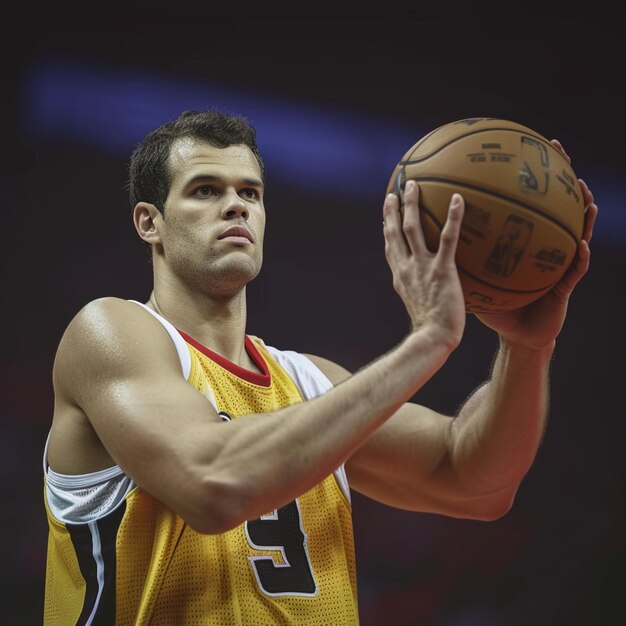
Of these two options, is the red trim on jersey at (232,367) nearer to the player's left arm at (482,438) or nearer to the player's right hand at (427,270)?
the player's left arm at (482,438)

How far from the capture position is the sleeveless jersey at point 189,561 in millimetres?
2031

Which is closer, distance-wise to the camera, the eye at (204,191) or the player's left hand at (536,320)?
the player's left hand at (536,320)

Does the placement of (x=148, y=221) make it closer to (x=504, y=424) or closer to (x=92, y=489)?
(x=92, y=489)

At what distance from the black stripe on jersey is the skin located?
139 mm

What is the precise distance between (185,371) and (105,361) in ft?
0.81

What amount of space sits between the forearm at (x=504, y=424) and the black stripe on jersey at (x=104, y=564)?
3.16 feet

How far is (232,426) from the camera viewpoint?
5.82 ft

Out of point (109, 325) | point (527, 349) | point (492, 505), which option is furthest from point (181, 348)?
point (492, 505)

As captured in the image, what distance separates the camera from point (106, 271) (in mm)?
4070

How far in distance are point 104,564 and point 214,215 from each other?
0.98 m

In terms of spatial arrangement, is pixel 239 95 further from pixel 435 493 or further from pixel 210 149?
pixel 435 493

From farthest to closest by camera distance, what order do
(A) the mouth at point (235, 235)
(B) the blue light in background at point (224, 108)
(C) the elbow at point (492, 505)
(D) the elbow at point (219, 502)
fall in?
(B) the blue light in background at point (224, 108), (C) the elbow at point (492, 505), (A) the mouth at point (235, 235), (D) the elbow at point (219, 502)

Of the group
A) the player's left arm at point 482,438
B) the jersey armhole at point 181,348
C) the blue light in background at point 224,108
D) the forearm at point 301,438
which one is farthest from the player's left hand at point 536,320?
the blue light in background at point 224,108

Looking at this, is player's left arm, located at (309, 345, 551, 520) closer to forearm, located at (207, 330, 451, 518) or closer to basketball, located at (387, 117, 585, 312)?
basketball, located at (387, 117, 585, 312)
